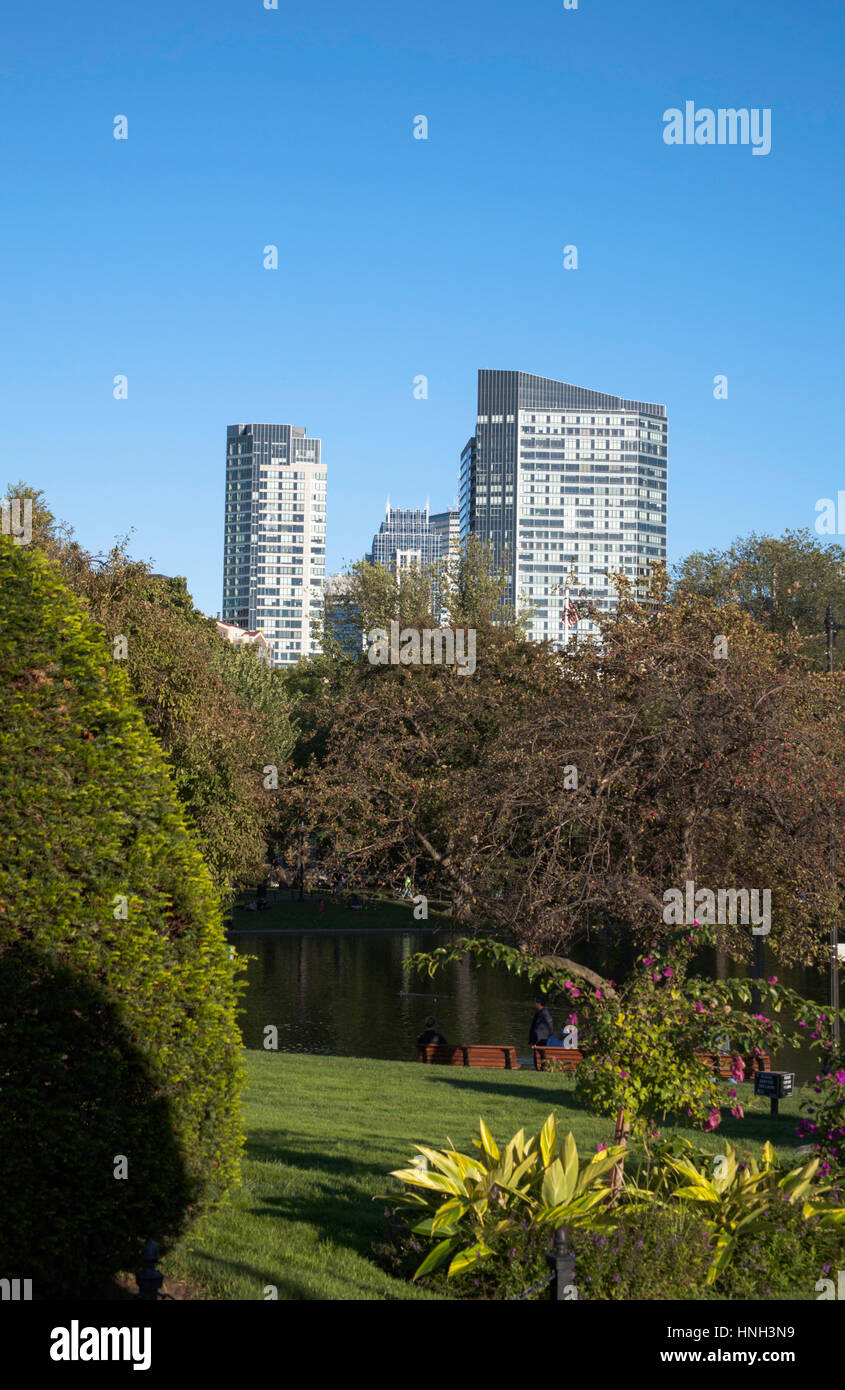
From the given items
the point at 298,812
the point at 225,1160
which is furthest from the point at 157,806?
the point at 298,812

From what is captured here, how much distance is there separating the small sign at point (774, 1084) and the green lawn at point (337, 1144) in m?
0.41

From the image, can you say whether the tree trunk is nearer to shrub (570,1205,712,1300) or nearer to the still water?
shrub (570,1205,712,1300)

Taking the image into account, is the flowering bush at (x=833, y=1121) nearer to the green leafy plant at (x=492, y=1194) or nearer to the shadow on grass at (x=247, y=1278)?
the green leafy plant at (x=492, y=1194)

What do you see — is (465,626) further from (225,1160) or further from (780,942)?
(225,1160)

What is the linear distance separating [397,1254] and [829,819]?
9.66 meters

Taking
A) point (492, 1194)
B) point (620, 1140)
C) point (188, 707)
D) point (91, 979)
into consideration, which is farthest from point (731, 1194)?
point (188, 707)

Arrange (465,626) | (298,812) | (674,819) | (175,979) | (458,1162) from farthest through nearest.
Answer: (465,626), (298,812), (674,819), (458,1162), (175,979)

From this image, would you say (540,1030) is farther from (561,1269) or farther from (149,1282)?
(149,1282)

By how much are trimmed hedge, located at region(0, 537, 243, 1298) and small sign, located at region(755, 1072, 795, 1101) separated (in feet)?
32.5

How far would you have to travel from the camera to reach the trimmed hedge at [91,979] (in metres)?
6.22

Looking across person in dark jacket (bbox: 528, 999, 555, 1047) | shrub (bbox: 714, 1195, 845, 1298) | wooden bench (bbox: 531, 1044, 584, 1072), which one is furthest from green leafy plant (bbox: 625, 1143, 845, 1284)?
person in dark jacket (bbox: 528, 999, 555, 1047)

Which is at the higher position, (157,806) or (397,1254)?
(157,806)

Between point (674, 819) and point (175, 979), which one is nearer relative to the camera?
point (175, 979)
